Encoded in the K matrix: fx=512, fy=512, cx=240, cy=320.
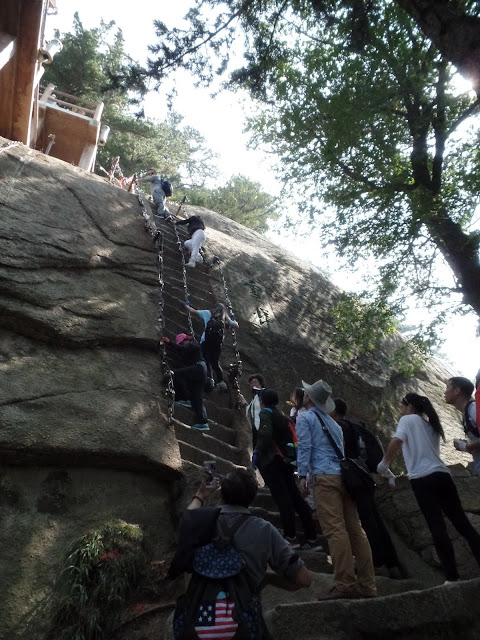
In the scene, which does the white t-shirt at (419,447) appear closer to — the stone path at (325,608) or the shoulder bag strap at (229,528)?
the stone path at (325,608)

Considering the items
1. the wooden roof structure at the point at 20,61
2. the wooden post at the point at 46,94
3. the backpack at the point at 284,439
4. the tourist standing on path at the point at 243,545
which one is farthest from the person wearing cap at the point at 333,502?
the wooden post at the point at 46,94

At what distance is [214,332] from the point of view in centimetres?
803

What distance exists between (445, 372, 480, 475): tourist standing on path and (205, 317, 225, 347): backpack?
3872 mm

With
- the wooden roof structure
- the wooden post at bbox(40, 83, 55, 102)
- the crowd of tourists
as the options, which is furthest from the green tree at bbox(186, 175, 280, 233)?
the crowd of tourists

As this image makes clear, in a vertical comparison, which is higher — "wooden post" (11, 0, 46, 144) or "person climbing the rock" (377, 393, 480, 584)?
"wooden post" (11, 0, 46, 144)

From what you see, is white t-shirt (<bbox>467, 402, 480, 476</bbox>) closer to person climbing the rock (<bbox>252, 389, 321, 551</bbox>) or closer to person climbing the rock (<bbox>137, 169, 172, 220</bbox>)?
person climbing the rock (<bbox>252, 389, 321, 551</bbox>)

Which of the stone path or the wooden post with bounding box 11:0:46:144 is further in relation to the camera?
the wooden post with bounding box 11:0:46:144

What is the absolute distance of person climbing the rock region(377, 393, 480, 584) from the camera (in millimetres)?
4262

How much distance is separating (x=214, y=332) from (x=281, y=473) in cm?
321

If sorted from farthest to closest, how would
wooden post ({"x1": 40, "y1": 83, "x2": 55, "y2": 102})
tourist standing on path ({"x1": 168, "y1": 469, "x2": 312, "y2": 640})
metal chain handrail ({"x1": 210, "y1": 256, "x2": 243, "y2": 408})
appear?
wooden post ({"x1": 40, "y1": 83, "x2": 55, "y2": 102}) → metal chain handrail ({"x1": 210, "y1": 256, "x2": 243, "y2": 408}) → tourist standing on path ({"x1": 168, "y1": 469, "x2": 312, "y2": 640})

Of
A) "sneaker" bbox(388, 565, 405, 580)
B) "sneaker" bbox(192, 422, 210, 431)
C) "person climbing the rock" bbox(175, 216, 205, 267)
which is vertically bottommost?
"sneaker" bbox(388, 565, 405, 580)

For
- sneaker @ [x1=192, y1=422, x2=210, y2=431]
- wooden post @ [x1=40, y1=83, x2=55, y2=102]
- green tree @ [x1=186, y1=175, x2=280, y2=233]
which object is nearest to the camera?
sneaker @ [x1=192, y1=422, x2=210, y2=431]

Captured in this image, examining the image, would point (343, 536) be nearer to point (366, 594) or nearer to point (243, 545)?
point (366, 594)

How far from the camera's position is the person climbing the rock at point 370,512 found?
15.6 feet
